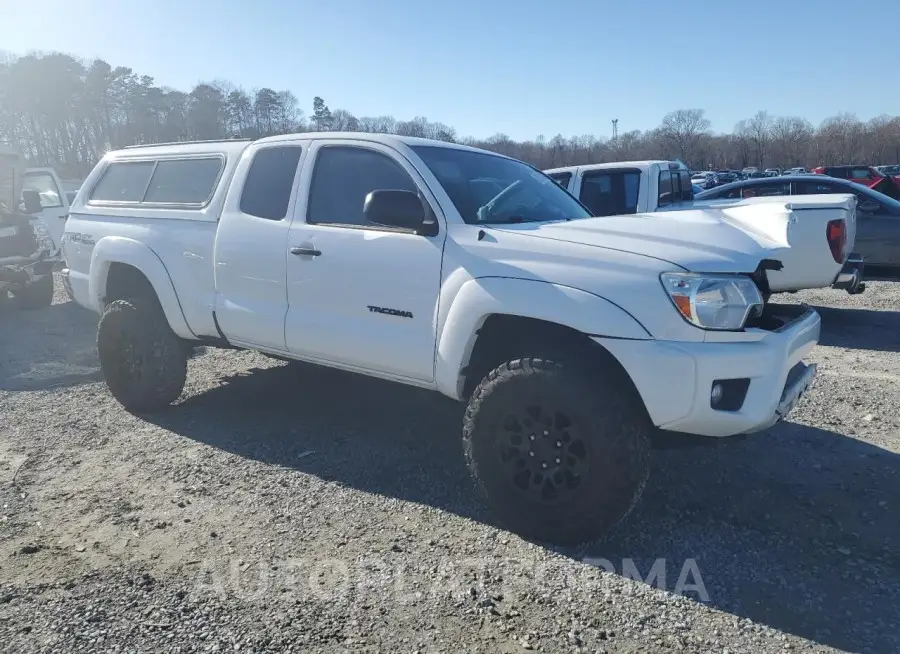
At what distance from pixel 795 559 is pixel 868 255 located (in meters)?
6.96

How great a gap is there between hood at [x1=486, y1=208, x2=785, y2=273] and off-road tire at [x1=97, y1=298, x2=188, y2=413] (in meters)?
2.71

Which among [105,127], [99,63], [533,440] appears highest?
[99,63]

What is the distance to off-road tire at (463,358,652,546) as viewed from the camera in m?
2.92

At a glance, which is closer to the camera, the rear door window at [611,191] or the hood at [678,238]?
the hood at [678,238]

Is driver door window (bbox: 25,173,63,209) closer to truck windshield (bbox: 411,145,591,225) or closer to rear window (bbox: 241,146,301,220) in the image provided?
rear window (bbox: 241,146,301,220)

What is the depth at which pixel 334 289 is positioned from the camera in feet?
12.5

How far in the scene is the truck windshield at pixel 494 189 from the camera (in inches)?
145

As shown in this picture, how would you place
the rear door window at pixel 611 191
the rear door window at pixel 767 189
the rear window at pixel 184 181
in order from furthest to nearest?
the rear door window at pixel 767 189 < the rear door window at pixel 611 191 < the rear window at pixel 184 181

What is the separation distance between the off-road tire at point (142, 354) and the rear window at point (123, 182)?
0.88 m

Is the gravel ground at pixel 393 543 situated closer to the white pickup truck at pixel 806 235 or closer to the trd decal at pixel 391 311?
the trd decal at pixel 391 311

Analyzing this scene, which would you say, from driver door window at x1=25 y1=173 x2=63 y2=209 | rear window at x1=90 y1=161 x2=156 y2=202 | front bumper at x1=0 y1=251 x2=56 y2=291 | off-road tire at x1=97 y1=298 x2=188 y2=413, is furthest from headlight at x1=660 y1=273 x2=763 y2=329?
driver door window at x1=25 y1=173 x2=63 y2=209

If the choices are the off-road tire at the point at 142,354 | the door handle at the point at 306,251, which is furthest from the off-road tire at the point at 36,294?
the door handle at the point at 306,251

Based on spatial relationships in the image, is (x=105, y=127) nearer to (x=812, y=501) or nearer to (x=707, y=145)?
(x=812, y=501)

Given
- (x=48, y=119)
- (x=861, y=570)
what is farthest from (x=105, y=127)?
(x=861, y=570)
